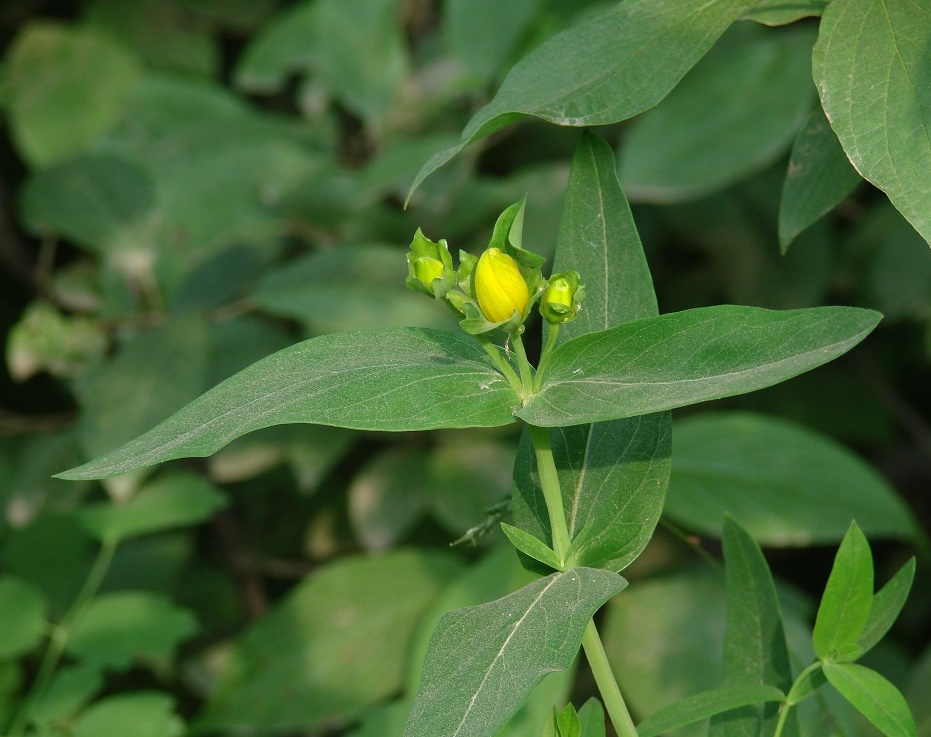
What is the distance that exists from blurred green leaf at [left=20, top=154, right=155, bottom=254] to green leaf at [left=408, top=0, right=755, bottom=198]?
83cm

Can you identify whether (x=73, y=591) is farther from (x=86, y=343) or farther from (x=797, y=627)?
(x=797, y=627)

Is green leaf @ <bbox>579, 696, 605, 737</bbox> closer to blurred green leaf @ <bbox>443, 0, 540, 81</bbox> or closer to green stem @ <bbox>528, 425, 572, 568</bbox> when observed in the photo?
green stem @ <bbox>528, 425, 572, 568</bbox>

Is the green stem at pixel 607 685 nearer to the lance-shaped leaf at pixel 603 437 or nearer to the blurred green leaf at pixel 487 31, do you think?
the lance-shaped leaf at pixel 603 437

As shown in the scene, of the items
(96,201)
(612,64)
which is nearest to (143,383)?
(96,201)

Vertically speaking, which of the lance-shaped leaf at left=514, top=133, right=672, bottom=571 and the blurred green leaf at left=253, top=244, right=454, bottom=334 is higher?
the lance-shaped leaf at left=514, top=133, right=672, bottom=571

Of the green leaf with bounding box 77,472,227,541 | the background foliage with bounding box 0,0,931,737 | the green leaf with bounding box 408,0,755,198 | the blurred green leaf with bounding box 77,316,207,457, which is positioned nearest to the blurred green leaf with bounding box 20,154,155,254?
the background foliage with bounding box 0,0,931,737

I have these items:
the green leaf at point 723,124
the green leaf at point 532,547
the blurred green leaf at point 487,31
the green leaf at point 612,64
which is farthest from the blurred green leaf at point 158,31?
the green leaf at point 532,547

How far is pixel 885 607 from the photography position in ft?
1.31

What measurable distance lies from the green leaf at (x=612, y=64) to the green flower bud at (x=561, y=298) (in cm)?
7

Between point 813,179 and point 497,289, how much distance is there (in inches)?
7.6

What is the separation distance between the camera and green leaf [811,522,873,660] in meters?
0.38

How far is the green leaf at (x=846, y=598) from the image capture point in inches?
15.1

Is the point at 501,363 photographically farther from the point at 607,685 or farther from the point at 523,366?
the point at 607,685

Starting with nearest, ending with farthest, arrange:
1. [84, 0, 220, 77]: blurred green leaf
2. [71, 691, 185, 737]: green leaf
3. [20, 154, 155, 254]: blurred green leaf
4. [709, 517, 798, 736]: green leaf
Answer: [709, 517, 798, 736]: green leaf
[71, 691, 185, 737]: green leaf
[20, 154, 155, 254]: blurred green leaf
[84, 0, 220, 77]: blurred green leaf
